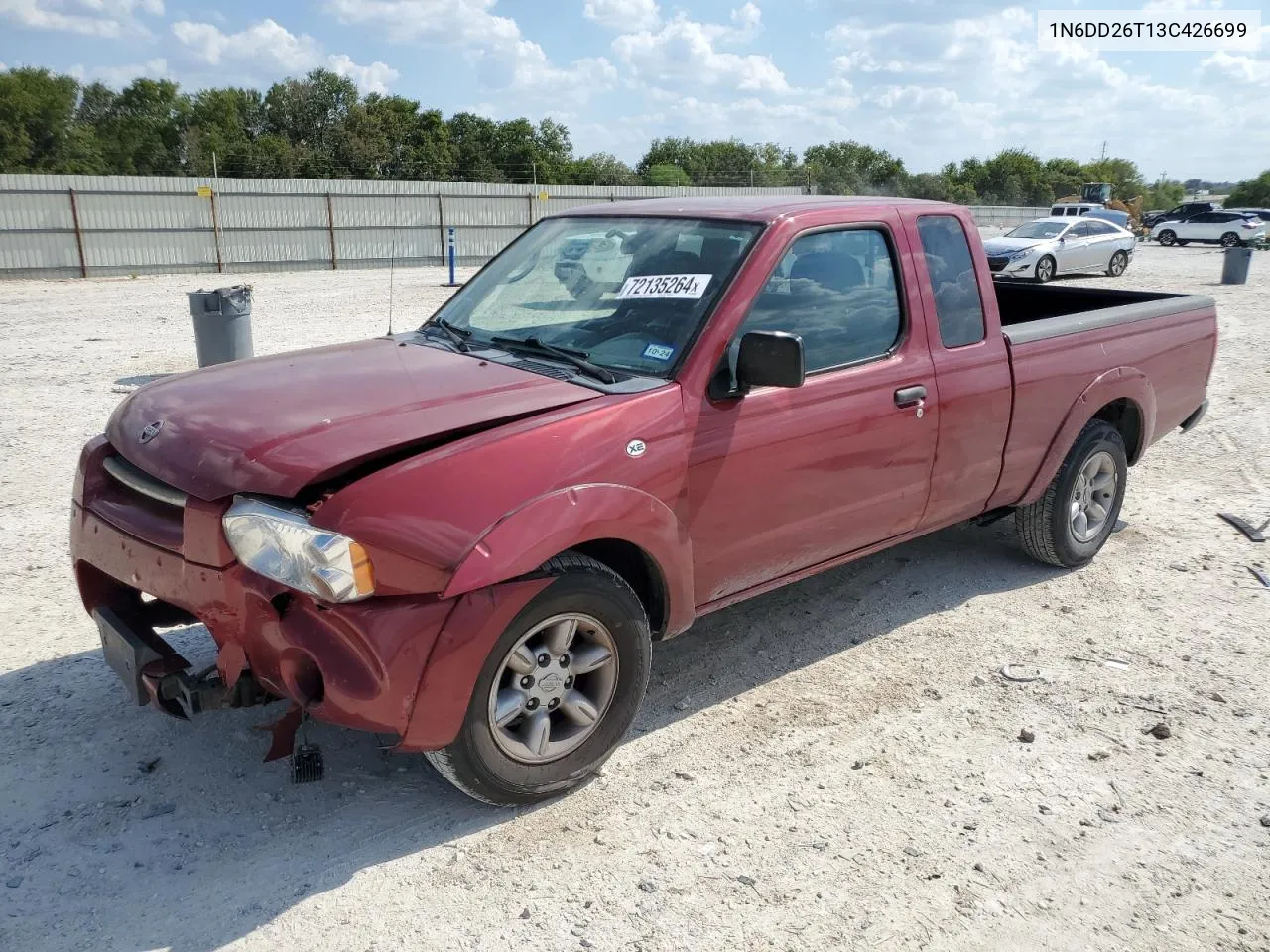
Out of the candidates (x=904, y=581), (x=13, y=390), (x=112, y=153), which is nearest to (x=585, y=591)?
(x=904, y=581)

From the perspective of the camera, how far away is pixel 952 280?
Answer: 15.1 feet

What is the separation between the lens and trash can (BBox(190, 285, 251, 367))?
35.3ft

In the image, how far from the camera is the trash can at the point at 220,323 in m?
10.8

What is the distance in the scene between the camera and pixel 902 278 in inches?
172

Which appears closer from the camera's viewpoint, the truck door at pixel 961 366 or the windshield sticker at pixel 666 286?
the windshield sticker at pixel 666 286

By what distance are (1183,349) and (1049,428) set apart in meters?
1.42

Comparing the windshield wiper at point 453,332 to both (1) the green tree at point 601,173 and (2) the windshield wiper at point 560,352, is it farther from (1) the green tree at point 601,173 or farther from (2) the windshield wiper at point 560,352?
(1) the green tree at point 601,173

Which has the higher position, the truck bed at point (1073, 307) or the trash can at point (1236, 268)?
the truck bed at point (1073, 307)

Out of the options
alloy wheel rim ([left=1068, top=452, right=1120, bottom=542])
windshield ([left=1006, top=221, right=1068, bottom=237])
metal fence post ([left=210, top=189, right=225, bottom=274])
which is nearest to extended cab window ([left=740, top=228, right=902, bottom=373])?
alloy wheel rim ([left=1068, top=452, right=1120, bottom=542])

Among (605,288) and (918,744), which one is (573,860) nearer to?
(918,744)

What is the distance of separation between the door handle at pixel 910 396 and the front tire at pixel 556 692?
149 centimetres

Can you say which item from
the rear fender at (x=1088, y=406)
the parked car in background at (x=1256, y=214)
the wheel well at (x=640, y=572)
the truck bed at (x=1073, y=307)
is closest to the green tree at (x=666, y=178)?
the parked car in background at (x=1256, y=214)

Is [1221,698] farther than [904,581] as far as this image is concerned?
No

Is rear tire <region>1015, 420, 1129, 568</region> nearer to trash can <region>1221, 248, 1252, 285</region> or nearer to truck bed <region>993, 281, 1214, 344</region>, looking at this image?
truck bed <region>993, 281, 1214, 344</region>
